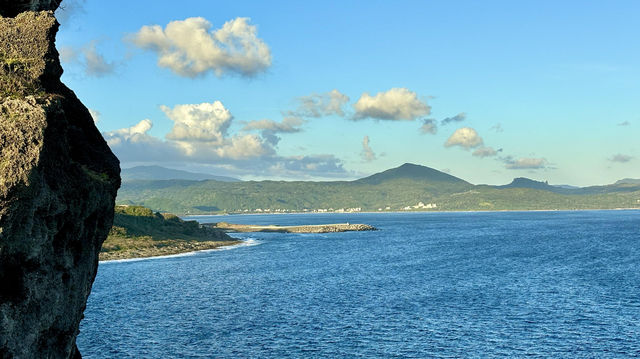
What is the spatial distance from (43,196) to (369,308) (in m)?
53.8

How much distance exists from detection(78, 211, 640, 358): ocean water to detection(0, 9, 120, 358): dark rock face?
22995 millimetres

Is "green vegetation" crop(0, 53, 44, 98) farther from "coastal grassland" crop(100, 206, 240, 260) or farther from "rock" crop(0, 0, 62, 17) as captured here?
"coastal grassland" crop(100, 206, 240, 260)

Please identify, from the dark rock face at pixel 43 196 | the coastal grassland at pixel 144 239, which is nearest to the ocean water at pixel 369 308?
the coastal grassland at pixel 144 239

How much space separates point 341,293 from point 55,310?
60262 mm

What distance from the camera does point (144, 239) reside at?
16812cm

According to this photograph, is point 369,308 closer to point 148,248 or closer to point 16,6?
point 16,6

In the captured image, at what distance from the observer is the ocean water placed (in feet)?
173

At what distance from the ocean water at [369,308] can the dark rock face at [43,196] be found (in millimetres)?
22995

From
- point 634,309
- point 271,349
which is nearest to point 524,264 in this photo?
point 634,309

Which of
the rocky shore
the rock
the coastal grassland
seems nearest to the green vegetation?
the rock

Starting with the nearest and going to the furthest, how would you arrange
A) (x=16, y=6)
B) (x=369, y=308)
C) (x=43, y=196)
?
(x=43, y=196), (x=16, y=6), (x=369, y=308)

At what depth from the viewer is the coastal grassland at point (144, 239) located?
149650mm

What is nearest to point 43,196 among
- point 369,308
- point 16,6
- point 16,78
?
point 16,78

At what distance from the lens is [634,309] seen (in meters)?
68.2
